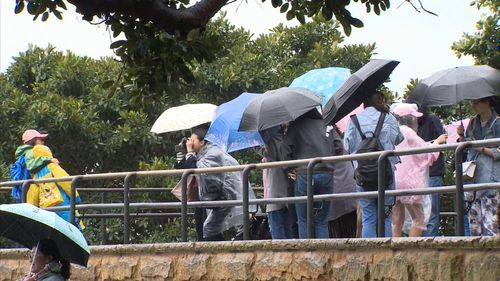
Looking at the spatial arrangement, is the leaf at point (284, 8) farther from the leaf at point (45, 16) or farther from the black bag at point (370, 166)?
the black bag at point (370, 166)

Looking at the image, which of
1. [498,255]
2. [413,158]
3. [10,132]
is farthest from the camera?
[10,132]

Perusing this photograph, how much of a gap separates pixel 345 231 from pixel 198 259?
1.41 m

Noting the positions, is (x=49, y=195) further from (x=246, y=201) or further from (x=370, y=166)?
(x=370, y=166)

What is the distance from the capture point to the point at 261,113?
13.5m

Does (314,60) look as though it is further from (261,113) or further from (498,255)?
(498,255)

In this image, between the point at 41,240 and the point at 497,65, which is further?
the point at 497,65

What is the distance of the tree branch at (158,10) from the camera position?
9.10 metres

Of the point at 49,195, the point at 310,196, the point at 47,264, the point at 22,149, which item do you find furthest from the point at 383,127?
the point at 22,149

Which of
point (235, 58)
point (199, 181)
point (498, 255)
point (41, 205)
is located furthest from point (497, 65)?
point (235, 58)

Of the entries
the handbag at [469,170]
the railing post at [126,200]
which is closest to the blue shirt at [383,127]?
the handbag at [469,170]

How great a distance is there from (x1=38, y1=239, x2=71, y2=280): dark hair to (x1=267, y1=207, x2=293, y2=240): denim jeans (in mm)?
3222

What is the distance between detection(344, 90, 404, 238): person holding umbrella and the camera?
1238cm

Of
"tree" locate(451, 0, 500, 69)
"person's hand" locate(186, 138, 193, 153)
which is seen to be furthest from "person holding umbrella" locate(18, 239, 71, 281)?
"tree" locate(451, 0, 500, 69)

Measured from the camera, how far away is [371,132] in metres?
12.8
